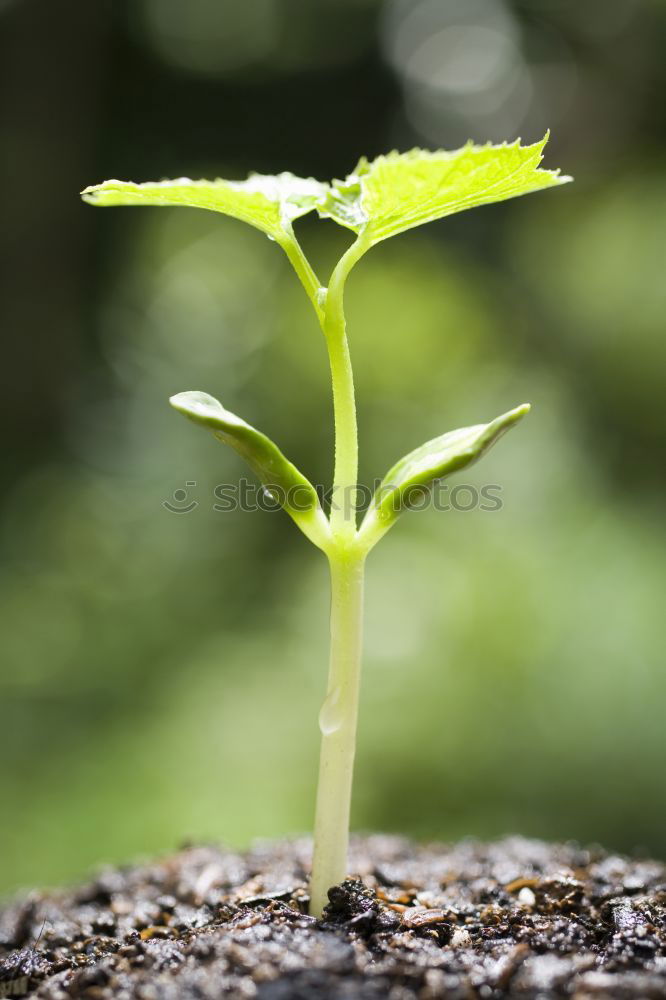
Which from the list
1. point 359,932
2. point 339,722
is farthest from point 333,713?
point 359,932

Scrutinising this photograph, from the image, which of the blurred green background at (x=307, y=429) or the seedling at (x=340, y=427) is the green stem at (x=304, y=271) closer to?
the seedling at (x=340, y=427)

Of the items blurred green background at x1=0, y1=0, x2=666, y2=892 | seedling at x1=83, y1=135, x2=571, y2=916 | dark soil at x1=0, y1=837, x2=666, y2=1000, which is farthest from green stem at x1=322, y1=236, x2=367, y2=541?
blurred green background at x1=0, y1=0, x2=666, y2=892

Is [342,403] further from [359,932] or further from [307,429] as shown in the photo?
[307,429]

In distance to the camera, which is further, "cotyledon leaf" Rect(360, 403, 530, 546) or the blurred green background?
the blurred green background


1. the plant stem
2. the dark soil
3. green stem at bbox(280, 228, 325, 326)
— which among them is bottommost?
the dark soil

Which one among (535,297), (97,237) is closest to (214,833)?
(535,297)

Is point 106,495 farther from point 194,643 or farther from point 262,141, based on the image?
point 262,141

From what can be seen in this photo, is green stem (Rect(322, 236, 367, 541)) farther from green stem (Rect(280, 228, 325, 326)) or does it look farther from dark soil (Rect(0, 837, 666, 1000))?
dark soil (Rect(0, 837, 666, 1000))
